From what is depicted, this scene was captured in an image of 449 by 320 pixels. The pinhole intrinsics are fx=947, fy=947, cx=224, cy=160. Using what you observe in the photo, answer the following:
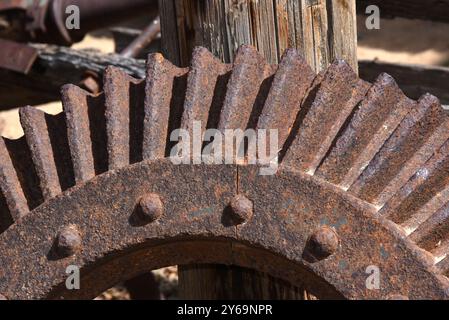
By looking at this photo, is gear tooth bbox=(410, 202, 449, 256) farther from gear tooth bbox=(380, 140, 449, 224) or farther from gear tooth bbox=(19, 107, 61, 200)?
gear tooth bbox=(19, 107, 61, 200)

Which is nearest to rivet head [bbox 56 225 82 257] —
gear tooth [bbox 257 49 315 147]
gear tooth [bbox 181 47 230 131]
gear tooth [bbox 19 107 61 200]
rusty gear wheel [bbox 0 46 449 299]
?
rusty gear wheel [bbox 0 46 449 299]

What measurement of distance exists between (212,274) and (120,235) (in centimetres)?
83

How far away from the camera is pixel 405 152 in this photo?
100 inches

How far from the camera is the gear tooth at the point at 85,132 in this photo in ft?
8.68

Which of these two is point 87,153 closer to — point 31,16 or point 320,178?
point 320,178

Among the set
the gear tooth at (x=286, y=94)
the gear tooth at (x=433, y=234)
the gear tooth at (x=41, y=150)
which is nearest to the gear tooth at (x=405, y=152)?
the gear tooth at (x=433, y=234)

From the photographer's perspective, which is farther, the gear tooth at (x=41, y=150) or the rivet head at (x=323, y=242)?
the gear tooth at (x=41, y=150)

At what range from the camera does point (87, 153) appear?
105 inches

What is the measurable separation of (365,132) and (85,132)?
0.80 meters

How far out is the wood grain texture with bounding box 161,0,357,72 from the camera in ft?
9.45

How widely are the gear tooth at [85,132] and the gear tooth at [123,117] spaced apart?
0.20ft

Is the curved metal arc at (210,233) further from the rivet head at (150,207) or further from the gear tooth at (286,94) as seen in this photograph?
the gear tooth at (286,94)
